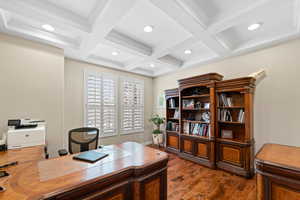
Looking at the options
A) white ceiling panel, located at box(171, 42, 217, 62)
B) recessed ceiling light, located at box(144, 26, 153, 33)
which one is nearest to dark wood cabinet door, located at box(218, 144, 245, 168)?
white ceiling panel, located at box(171, 42, 217, 62)

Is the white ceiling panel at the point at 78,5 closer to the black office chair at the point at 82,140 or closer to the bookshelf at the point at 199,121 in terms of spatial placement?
the black office chair at the point at 82,140

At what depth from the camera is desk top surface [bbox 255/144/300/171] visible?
1227 millimetres

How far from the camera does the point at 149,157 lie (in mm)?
1552

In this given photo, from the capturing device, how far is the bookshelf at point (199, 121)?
121 inches

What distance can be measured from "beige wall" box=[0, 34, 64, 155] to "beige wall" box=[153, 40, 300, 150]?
4183 mm

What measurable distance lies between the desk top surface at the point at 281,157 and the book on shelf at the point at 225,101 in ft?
4.62

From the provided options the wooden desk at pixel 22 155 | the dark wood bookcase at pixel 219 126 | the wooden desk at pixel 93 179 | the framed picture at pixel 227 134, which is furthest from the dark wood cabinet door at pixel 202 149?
the wooden desk at pixel 22 155

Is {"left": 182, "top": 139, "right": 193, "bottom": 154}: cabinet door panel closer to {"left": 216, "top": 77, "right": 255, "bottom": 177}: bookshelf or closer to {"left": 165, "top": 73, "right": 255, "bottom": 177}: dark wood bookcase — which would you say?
{"left": 165, "top": 73, "right": 255, "bottom": 177}: dark wood bookcase

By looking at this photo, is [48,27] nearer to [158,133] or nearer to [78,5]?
[78,5]

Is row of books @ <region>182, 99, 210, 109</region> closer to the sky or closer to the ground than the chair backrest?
closer to the sky

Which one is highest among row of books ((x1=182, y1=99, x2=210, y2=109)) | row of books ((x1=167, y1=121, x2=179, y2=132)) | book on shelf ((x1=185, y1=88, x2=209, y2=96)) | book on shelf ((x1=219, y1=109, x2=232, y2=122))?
book on shelf ((x1=185, y1=88, x2=209, y2=96))

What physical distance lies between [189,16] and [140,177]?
211 centimetres

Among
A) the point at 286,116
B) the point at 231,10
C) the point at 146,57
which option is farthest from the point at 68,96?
the point at 286,116

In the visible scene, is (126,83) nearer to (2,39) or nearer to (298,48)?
(2,39)
